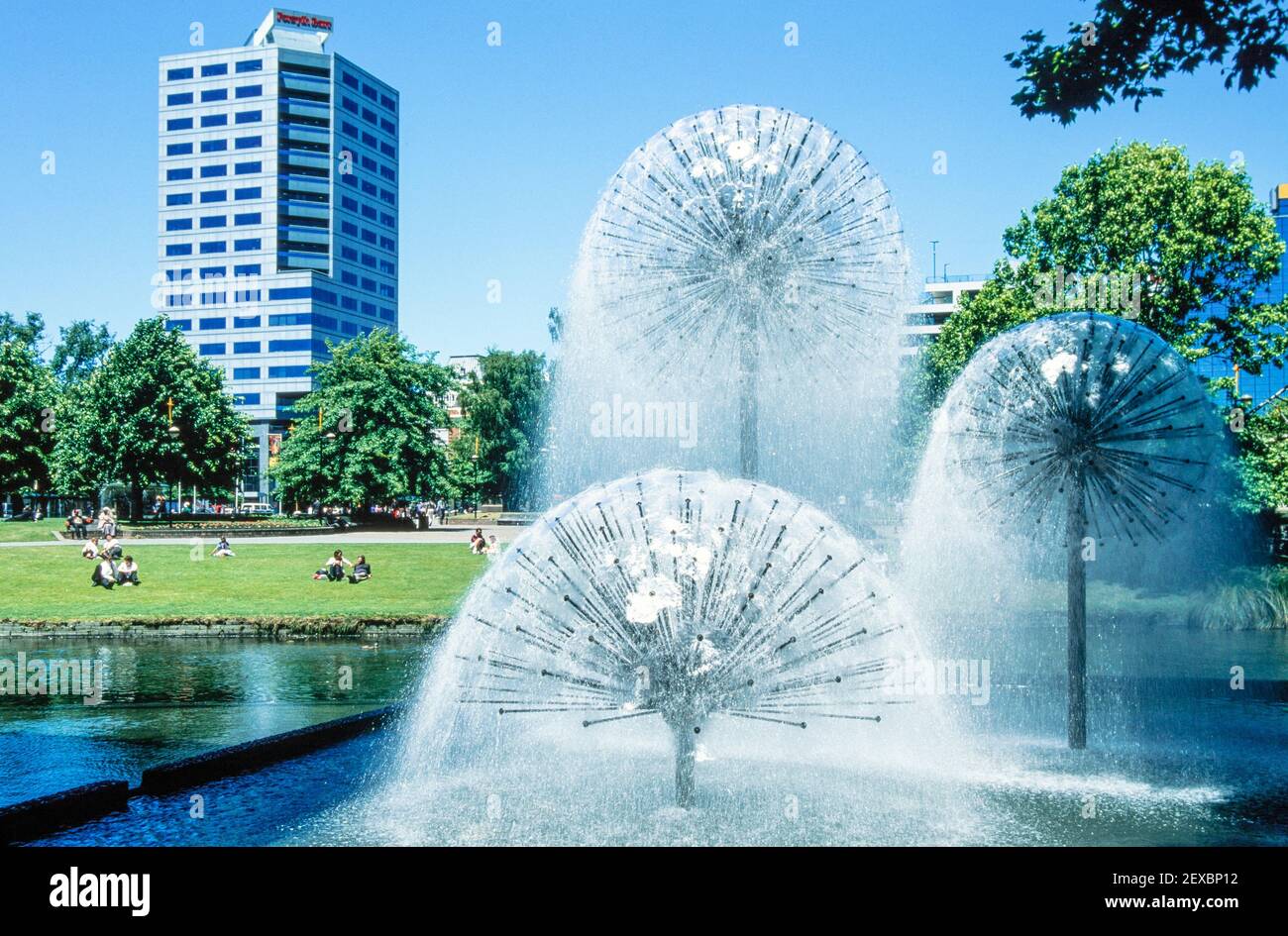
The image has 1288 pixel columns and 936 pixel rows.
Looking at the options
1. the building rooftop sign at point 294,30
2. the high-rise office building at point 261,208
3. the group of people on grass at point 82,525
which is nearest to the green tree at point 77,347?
the high-rise office building at point 261,208

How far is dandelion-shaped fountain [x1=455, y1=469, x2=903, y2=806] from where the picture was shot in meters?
8.81

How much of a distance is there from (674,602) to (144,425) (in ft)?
199

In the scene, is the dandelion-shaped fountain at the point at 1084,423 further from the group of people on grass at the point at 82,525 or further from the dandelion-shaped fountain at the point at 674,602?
the group of people on grass at the point at 82,525

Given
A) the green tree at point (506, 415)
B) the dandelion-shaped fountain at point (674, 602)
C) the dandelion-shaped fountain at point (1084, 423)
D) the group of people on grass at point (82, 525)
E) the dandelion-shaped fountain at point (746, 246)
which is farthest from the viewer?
the green tree at point (506, 415)

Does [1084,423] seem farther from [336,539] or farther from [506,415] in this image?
[506,415]

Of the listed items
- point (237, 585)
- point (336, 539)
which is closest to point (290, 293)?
point (336, 539)

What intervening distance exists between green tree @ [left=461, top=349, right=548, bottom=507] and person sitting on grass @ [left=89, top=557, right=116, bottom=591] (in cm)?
4905

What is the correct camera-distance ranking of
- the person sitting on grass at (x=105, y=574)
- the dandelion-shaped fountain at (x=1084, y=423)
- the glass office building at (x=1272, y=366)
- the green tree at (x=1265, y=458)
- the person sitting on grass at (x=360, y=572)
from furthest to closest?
the glass office building at (x=1272, y=366)
the person sitting on grass at (x=360, y=572)
the person sitting on grass at (x=105, y=574)
the green tree at (x=1265, y=458)
the dandelion-shaped fountain at (x=1084, y=423)

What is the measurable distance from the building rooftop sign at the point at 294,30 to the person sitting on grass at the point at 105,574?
108 m

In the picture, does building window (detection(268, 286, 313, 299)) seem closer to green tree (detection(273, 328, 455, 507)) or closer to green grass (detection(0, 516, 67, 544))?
green tree (detection(273, 328, 455, 507))

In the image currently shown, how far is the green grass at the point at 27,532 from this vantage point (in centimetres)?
4744

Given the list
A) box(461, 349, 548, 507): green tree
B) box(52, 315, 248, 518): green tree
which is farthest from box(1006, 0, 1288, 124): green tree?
box(461, 349, 548, 507): green tree

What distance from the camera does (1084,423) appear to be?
492 inches
